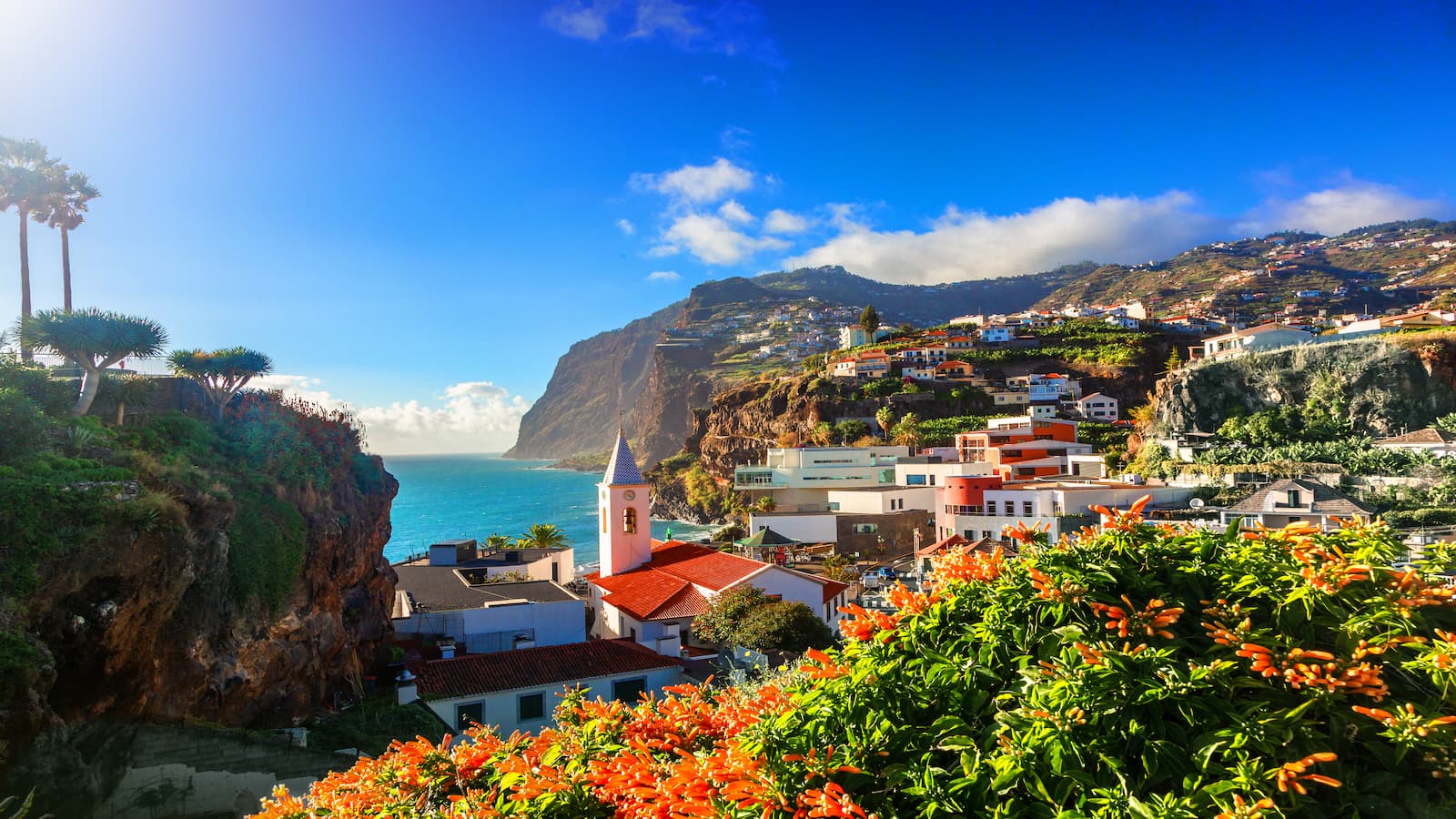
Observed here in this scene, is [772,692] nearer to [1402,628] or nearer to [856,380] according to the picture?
[1402,628]

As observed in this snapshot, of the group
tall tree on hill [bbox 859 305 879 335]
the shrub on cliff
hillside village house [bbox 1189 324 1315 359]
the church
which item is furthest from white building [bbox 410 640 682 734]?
tall tree on hill [bbox 859 305 879 335]

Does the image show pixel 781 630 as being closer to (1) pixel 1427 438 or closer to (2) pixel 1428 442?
(2) pixel 1428 442

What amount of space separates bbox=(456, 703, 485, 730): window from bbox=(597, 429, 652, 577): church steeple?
14.9 m

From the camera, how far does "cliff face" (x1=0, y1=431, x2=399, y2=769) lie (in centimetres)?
861

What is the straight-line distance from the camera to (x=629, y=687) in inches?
723

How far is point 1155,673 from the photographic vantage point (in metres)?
2.61

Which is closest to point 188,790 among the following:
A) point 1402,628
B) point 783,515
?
point 1402,628

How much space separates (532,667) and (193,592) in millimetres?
9232

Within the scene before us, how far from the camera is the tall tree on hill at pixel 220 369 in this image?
14.1 m

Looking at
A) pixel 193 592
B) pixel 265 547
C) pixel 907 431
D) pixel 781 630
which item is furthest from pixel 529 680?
pixel 907 431

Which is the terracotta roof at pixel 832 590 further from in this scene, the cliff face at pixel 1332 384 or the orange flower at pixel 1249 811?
the cliff face at pixel 1332 384

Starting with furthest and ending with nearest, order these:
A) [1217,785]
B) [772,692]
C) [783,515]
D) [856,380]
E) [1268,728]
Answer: [856,380] < [783,515] < [772,692] < [1268,728] < [1217,785]

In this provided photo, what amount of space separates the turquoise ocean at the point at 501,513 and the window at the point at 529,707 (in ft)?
117

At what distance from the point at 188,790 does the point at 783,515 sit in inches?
1534
